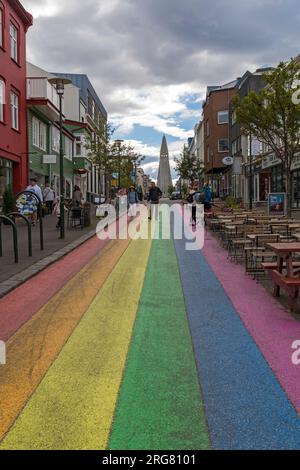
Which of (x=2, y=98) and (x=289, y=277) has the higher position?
(x=2, y=98)

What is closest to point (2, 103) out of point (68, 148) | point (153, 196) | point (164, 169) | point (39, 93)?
point (39, 93)

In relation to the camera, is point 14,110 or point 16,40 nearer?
point 14,110

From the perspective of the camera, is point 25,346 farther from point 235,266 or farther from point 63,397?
point 235,266

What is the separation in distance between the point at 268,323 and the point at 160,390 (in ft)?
8.38

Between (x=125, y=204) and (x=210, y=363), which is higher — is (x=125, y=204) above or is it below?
above

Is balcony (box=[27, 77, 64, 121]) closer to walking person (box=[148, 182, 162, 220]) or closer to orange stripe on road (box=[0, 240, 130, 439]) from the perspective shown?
walking person (box=[148, 182, 162, 220])

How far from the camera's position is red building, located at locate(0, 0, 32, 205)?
22.9 meters

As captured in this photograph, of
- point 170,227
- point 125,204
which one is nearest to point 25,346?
point 170,227

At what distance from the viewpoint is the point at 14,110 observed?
2500cm

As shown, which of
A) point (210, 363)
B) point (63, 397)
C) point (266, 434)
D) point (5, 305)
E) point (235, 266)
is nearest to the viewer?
point (266, 434)

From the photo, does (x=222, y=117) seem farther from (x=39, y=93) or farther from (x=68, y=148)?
(x=39, y=93)
